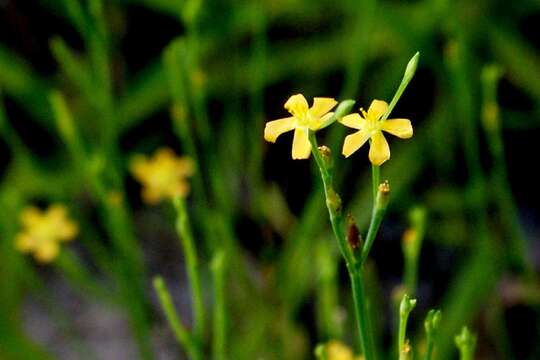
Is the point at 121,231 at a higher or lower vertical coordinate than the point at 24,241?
lower

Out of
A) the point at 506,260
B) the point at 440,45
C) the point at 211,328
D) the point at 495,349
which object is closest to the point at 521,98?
the point at 440,45

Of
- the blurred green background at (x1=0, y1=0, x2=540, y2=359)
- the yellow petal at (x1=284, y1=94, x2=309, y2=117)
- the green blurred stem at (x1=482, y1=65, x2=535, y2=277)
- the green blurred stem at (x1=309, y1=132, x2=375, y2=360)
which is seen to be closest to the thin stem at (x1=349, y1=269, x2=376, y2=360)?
the green blurred stem at (x1=309, y1=132, x2=375, y2=360)

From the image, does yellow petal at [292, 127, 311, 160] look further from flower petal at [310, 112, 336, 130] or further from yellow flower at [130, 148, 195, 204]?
yellow flower at [130, 148, 195, 204]

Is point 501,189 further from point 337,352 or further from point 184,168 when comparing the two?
point 184,168

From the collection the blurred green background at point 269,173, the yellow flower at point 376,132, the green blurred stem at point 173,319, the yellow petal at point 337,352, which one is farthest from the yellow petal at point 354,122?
the blurred green background at point 269,173

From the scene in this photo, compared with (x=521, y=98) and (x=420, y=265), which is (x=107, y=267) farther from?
(x=521, y=98)

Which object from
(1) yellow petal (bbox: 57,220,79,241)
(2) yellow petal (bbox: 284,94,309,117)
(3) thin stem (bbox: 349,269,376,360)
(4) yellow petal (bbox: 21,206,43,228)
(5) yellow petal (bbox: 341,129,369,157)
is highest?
(4) yellow petal (bbox: 21,206,43,228)

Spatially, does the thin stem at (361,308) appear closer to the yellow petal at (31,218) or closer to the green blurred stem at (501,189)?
the green blurred stem at (501,189)

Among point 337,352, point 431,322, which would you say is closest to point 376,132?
point 431,322
